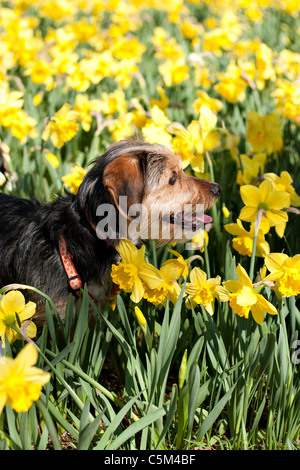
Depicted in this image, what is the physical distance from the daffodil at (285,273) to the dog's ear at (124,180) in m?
0.70

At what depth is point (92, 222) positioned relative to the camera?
246cm

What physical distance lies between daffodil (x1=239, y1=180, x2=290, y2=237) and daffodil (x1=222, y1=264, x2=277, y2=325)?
0.41m

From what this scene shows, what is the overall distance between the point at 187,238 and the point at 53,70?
105 inches

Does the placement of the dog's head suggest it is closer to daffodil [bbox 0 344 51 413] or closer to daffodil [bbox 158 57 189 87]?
daffodil [bbox 0 344 51 413]

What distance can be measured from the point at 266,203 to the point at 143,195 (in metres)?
0.57

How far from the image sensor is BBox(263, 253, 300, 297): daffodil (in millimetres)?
1893

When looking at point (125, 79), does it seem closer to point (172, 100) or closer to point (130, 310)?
point (172, 100)

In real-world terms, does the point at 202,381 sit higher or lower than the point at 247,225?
lower

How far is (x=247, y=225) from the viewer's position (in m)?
2.94

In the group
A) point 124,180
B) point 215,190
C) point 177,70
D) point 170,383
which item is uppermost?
point 177,70

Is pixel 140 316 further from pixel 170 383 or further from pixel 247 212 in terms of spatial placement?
pixel 170 383

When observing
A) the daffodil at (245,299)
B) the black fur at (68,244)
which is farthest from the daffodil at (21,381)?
the black fur at (68,244)

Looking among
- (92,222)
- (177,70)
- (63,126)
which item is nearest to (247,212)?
(92,222)
